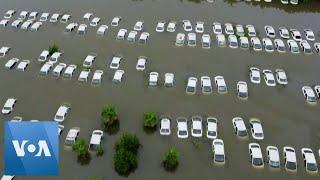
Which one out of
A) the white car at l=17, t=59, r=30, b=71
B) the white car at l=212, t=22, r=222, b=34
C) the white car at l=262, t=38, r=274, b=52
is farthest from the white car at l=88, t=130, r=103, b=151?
the white car at l=262, t=38, r=274, b=52

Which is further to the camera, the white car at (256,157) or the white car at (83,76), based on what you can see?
the white car at (83,76)

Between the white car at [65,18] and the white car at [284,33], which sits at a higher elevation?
the white car at [65,18]

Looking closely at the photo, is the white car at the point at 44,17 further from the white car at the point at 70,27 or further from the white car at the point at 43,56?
the white car at the point at 43,56

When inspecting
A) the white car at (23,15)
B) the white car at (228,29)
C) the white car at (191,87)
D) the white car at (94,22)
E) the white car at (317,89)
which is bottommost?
the white car at (317,89)

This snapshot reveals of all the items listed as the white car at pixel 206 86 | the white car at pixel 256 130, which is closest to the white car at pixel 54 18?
the white car at pixel 206 86

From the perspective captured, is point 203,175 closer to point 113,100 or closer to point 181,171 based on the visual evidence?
point 181,171

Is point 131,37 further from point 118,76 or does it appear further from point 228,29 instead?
point 228,29

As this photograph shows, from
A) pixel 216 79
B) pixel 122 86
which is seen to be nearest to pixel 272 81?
pixel 216 79

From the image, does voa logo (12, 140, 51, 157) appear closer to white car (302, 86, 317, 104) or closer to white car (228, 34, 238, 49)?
white car (302, 86, 317, 104)
